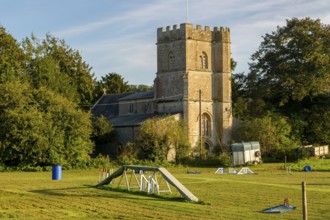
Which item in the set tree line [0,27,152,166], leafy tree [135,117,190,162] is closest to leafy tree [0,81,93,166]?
tree line [0,27,152,166]

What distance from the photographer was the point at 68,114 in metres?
64.2

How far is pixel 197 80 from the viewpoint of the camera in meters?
74.8

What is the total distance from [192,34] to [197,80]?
208 inches

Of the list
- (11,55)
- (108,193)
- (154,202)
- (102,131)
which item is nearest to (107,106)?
(102,131)

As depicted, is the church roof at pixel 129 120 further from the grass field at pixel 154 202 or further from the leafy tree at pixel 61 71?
the grass field at pixel 154 202

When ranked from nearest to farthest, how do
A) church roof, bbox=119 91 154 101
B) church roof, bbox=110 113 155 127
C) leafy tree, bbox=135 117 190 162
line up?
leafy tree, bbox=135 117 190 162, church roof, bbox=110 113 155 127, church roof, bbox=119 91 154 101

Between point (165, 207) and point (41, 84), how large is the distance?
51.1 meters

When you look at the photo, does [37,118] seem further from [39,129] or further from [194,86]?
[194,86]

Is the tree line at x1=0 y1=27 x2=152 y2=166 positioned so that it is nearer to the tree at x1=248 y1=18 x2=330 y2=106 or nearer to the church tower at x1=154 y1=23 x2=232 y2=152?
the church tower at x1=154 y1=23 x2=232 y2=152

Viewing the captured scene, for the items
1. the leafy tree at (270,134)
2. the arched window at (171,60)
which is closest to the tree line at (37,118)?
the arched window at (171,60)

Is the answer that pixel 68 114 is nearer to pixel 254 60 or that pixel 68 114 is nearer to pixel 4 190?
pixel 254 60

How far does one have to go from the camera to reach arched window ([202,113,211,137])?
74.8 metres

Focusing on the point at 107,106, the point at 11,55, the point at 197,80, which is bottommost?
the point at 107,106

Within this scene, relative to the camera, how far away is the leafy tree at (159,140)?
66562 mm
